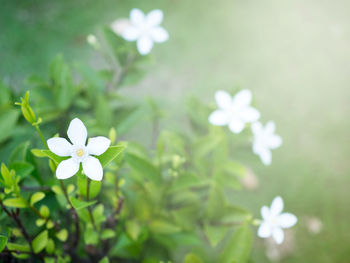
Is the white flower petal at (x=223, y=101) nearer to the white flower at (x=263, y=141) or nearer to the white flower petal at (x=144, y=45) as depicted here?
the white flower at (x=263, y=141)

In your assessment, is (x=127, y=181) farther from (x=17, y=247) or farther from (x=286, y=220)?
(x=286, y=220)

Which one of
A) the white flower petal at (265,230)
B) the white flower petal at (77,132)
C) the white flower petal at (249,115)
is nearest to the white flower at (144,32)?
the white flower petal at (249,115)

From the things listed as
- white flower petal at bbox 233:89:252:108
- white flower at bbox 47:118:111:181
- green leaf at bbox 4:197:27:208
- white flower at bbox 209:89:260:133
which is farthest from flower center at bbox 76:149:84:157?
white flower petal at bbox 233:89:252:108

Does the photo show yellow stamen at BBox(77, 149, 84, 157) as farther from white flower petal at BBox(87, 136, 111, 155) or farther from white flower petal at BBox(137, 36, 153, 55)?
white flower petal at BBox(137, 36, 153, 55)

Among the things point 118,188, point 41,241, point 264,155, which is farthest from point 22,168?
point 264,155

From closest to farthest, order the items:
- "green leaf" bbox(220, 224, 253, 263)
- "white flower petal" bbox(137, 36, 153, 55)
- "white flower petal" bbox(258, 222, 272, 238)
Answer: "white flower petal" bbox(258, 222, 272, 238)
"green leaf" bbox(220, 224, 253, 263)
"white flower petal" bbox(137, 36, 153, 55)

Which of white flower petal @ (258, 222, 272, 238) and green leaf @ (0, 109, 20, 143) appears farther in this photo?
green leaf @ (0, 109, 20, 143)
